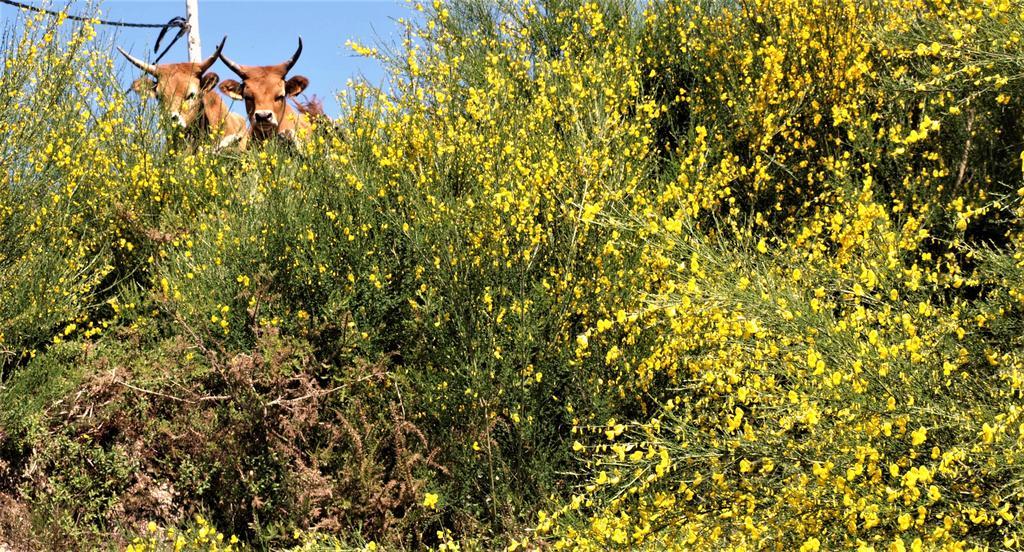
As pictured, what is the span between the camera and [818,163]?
7.25 meters

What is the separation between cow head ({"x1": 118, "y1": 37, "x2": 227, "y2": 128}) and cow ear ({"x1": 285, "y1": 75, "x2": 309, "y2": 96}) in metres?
1.15

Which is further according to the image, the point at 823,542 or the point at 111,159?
the point at 111,159

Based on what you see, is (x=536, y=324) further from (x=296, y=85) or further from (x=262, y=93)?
(x=296, y=85)

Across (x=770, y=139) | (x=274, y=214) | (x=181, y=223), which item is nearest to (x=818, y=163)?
(x=770, y=139)

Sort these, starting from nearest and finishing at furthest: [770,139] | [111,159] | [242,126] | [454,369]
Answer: [454,369]
[770,139]
[111,159]
[242,126]

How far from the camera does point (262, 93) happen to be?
1306 centimetres

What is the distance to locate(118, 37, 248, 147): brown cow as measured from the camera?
Result: 9.76 meters

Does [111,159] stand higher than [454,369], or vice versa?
[111,159]

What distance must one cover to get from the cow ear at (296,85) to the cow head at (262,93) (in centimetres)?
22

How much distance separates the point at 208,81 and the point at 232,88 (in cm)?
74

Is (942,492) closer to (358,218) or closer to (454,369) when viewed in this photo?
(454,369)

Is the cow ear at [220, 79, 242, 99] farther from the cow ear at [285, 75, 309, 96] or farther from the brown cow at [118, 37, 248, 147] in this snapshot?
the cow ear at [285, 75, 309, 96]

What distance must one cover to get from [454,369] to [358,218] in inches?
48.3

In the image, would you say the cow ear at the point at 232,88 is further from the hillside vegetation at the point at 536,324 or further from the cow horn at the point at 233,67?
the hillside vegetation at the point at 536,324
